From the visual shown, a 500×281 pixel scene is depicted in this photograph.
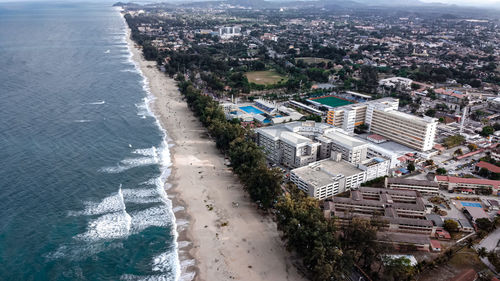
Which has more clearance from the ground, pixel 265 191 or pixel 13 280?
pixel 265 191

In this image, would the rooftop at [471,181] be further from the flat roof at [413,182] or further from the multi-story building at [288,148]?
the multi-story building at [288,148]

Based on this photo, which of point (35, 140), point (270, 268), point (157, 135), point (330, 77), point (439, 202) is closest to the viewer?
point (270, 268)

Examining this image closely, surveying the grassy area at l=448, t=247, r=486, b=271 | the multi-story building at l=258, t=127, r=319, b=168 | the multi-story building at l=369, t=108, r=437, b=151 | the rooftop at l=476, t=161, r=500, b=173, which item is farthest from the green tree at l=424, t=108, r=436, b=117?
the grassy area at l=448, t=247, r=486, b=271

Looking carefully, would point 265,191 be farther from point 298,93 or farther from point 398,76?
point 398,76

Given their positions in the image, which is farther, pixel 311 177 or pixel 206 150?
pixel 206 150

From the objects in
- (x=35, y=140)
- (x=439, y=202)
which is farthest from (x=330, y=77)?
(x=35, y=140)

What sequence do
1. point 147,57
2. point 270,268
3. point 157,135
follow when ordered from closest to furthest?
1. point 270,268
2. point 157,135
3. point 147,57

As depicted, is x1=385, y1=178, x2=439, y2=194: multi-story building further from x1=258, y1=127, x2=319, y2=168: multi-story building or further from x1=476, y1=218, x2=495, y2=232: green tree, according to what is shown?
x1=258, y1=127, x2=319, y2=168: multi-story building
